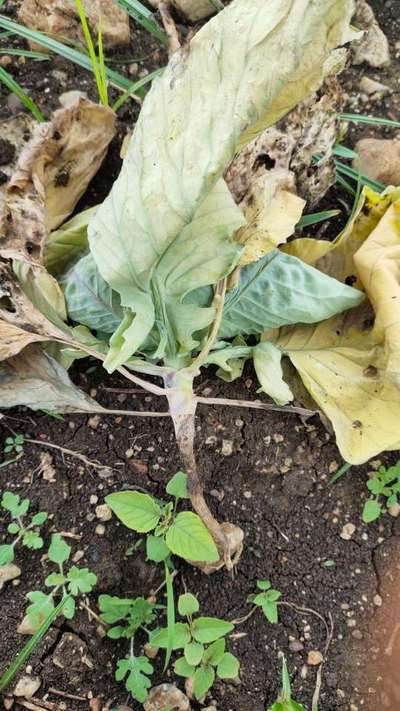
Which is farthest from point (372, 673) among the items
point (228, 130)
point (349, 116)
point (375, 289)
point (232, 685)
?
point (349, 116)

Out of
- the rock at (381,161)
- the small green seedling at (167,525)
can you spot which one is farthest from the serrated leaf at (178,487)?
the rock at (381,161)

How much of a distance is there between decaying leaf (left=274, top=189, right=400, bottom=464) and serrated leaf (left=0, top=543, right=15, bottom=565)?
0.64 meters

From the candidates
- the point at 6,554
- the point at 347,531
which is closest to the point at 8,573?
the point at 6,554

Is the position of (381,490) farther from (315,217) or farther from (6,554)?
(6,554)

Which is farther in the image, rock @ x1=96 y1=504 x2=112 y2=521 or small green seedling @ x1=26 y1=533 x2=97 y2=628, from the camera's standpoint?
rock @ x1=96 y1=504 x2=112 y2=521

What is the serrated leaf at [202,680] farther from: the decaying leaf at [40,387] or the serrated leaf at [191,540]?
the decaying leaf at [40,387]

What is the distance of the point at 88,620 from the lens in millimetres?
1285

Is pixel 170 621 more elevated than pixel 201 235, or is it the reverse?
pixel 201 235

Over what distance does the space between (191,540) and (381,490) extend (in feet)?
1.59

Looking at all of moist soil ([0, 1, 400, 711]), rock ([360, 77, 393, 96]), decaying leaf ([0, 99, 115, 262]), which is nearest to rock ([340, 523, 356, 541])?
moist soil ([0, 1, 400, 711])

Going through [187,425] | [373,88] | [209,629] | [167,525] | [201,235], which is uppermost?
[201,235]

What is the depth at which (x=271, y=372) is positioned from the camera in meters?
1.33

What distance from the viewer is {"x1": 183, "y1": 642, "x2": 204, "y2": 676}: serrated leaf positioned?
1.15 metres

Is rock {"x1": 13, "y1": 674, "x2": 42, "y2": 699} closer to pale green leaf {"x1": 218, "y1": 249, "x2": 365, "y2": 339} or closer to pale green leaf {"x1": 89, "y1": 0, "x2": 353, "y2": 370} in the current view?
pale green leaf {"x1": 89, "y1": 0, "x2": 353, "y2": 370}
